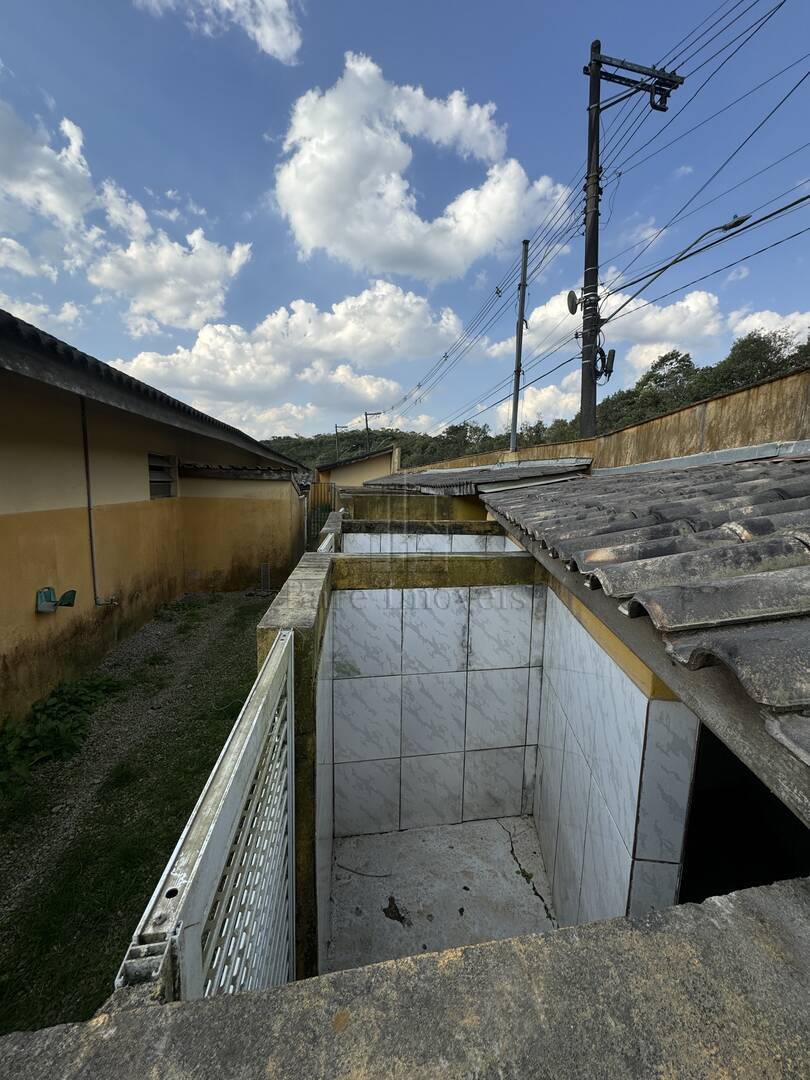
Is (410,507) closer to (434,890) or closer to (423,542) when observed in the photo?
(423,542)

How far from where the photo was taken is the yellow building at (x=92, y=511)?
4.18 metres

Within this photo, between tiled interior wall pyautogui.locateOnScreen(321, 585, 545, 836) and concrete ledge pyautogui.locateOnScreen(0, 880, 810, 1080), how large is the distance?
282 centimetres

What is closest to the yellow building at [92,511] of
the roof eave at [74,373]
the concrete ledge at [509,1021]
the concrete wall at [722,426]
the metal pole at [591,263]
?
the roof eave at [74,373]

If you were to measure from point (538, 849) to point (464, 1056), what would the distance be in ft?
12.1

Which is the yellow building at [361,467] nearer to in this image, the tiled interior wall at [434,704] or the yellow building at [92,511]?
the yellow building at [92,511]

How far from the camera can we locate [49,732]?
4133 mm

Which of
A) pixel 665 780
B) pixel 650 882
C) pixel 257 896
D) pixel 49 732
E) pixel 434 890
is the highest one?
pixel 257 896

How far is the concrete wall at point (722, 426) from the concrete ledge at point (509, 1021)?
4180mm

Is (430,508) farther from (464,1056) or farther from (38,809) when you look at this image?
(464,1056)

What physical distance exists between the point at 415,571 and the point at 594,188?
11.2 m

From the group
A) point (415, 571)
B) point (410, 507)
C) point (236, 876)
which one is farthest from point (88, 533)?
point (236, 876)

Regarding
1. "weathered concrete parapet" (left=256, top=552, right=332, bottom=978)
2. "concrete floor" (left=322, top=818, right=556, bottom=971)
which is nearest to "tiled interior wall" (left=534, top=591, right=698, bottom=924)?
"concrete floor" (left=322, top=818, right=556, bottom=971)

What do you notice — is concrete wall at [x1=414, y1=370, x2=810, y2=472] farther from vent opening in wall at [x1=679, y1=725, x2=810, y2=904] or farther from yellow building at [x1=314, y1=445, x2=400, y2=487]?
yellow building at [x1=314, y1=445, x2=400, y2=487]

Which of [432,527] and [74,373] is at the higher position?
[74,373]
